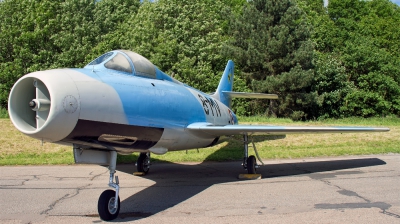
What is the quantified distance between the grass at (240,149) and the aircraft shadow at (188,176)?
1.02m

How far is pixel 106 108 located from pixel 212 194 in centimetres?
316

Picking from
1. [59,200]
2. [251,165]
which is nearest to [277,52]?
[251,165]

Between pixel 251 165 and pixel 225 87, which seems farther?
pixel 225 87

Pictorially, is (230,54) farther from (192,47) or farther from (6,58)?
(6,58)

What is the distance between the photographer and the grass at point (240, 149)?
525 inches

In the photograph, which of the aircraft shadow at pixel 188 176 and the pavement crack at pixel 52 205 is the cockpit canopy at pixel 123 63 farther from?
the pavement crack at pixel 52 205

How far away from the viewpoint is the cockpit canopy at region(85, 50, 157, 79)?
279 inches

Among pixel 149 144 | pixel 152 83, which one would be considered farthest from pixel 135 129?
pixel 152 83

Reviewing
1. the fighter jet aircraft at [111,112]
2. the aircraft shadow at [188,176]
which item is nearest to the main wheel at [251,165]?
the aircraft shadow at [188,176]

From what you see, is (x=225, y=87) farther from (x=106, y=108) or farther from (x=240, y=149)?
(x=106, y=108)

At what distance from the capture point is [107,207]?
596cm

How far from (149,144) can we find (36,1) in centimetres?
3348

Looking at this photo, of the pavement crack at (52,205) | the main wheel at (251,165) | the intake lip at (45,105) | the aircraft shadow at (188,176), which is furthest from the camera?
the main wheel at (251,165)

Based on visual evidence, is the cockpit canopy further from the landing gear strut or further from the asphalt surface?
the asphalt surface
